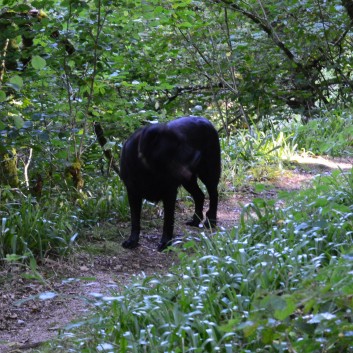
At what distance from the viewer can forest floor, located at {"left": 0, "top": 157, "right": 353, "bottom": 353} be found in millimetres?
4422

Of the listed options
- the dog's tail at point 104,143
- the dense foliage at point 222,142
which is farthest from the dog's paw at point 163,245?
the dog's tail at point 104,143

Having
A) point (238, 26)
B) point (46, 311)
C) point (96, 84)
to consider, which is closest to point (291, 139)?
point (238, 26)

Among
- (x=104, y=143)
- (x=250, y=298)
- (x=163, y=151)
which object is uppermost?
(x=163, y=151)

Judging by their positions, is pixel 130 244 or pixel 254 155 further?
→ pixel 254 155

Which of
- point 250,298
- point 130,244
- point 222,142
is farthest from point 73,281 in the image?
point 222,142

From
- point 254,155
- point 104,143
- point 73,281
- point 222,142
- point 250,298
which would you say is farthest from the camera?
point 222,142

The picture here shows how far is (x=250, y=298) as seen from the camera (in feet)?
11.7

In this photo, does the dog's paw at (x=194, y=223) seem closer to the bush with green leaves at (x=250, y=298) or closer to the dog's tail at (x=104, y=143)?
the dog's tail at (x=104, y=143)

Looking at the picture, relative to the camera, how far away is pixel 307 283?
2.73 metres

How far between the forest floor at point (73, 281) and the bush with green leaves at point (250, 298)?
0.84 feet

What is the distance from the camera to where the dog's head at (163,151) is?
20.4 feet

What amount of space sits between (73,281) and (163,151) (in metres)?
1.91

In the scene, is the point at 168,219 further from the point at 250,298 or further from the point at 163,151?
the point at 250,298

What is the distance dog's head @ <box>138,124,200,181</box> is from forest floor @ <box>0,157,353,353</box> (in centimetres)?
69
